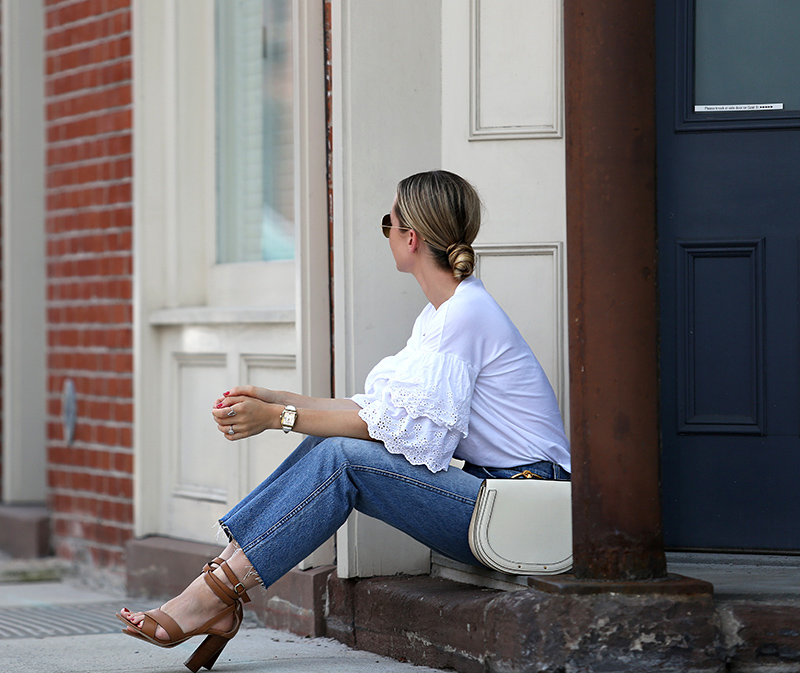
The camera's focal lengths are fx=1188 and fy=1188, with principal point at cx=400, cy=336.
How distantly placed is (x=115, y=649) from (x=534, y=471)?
1.33 metres

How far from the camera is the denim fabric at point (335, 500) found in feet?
9.36

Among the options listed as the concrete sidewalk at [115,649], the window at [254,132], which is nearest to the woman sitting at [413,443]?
the concrete sidewalk at [115,649]

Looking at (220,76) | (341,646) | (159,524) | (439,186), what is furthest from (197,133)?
(341,646)

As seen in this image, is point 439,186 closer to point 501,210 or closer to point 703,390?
point 501,210

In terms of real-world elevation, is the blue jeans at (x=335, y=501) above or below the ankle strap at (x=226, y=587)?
above

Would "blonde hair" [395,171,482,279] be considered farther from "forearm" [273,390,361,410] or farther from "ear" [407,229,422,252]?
"forearm" [273,390,361,410]

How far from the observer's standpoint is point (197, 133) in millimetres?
4629

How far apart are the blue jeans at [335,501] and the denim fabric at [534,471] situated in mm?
95

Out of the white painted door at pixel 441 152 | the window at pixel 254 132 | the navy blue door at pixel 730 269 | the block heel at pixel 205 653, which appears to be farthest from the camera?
the window at pixel 254 132

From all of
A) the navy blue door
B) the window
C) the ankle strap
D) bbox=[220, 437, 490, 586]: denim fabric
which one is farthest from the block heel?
the window

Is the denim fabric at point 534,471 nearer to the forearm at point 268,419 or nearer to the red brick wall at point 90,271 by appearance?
the forearm at point 268,419

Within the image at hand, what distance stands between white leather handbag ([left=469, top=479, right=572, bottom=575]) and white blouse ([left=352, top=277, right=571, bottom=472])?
14cm

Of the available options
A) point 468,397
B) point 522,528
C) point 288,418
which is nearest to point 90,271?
point 288,418

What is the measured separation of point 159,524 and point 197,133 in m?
1.53
